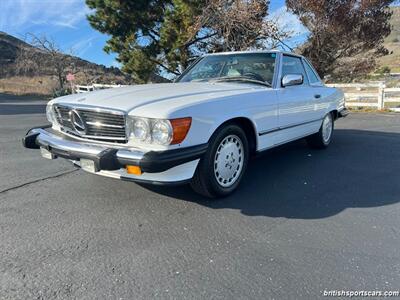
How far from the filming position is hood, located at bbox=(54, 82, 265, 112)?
3260mm

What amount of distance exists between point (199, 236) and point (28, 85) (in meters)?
45.2

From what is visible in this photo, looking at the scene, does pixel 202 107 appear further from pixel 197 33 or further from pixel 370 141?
pixel 197 33

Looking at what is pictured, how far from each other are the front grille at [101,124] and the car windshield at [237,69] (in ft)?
6.11

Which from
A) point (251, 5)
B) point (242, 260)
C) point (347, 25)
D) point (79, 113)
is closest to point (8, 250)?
point (79, 113)

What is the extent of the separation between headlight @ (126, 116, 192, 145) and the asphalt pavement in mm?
769

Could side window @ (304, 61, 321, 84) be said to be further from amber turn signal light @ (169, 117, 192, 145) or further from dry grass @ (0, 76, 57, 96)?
dry grass @ (0, 76, 57, 96)

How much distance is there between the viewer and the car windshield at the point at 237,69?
4477mm

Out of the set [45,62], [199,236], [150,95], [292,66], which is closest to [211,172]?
[199,236]

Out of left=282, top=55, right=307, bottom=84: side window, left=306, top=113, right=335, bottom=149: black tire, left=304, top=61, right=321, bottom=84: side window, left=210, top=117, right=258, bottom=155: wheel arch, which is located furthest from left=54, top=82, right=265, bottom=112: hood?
left=306, top=113, right=335, bottom=149: black tire

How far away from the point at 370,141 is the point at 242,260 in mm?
5233

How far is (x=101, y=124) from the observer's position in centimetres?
325

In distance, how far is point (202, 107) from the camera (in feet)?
10.5

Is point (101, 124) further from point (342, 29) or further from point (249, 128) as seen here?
point (342, 29)

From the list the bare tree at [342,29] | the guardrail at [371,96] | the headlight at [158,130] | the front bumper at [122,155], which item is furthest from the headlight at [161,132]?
the bare tree at [342,29]
